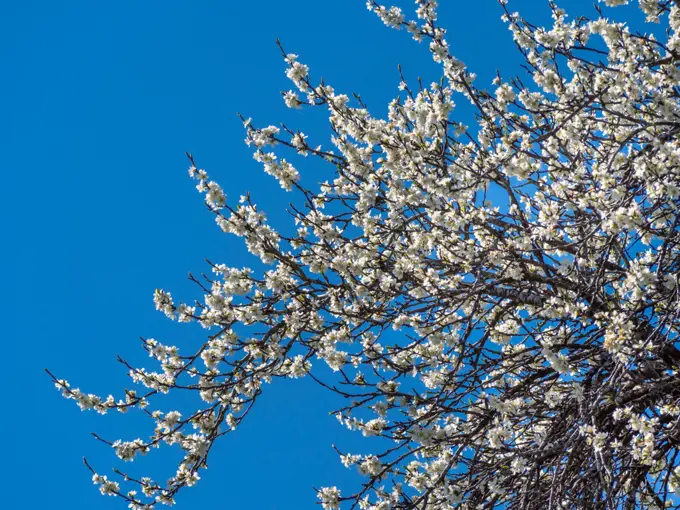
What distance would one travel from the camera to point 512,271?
6395 millimetres

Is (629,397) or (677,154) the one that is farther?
(629,397)

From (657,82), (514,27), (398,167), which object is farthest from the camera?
(398,167)

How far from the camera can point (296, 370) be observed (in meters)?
6.25

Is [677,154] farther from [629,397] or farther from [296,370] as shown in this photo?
[296,370]

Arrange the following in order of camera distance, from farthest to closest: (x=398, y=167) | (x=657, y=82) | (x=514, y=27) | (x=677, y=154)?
1. (x=398, y=167)
2. (x=514, y=27)
3. (x=657, y=82)
4. (x=677, y=154)

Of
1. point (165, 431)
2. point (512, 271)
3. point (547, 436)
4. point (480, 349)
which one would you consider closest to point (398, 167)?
point (512, 271)

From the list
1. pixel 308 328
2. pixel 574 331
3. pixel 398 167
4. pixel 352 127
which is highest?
pixel 352 127

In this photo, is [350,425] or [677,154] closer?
[677,154]

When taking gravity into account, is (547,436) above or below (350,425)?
below

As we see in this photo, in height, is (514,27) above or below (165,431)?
above

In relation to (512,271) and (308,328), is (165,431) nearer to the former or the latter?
(308,328)

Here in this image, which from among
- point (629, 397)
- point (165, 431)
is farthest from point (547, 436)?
point (165, 431)

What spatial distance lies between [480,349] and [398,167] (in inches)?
76.4

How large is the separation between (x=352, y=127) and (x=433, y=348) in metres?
2.41
